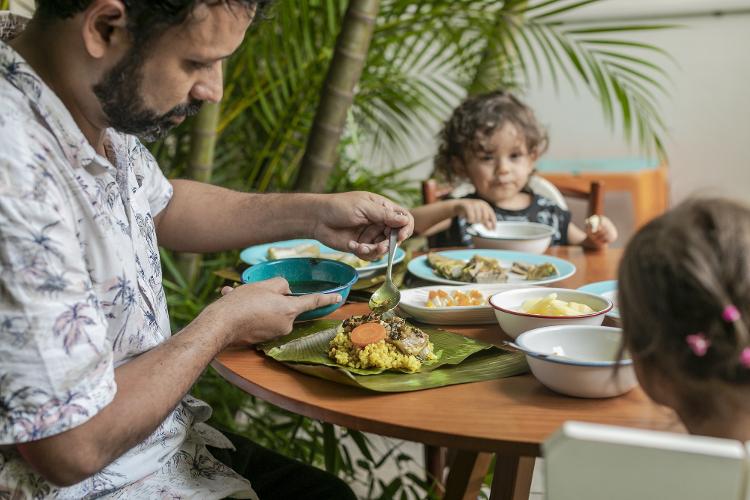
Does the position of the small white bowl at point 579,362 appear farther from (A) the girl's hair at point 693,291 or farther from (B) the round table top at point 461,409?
(A) the girl's hair at point 693,291

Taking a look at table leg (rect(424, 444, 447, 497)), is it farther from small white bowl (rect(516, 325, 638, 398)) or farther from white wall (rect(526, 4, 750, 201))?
white wall (rect(526, 4, 750, 201))

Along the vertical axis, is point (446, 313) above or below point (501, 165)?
below

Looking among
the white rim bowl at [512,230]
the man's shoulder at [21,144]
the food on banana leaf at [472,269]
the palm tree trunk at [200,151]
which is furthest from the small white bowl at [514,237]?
the man's shoulder at [21,144]

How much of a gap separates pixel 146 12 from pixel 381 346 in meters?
0.56

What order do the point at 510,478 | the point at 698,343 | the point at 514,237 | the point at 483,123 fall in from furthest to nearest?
the point at 483,123 < the point at 514,237 < the point at 510,478 < the point at 698,343

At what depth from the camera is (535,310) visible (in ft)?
4.22

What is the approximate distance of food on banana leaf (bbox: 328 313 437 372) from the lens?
1151mm

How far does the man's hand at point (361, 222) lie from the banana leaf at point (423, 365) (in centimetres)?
26

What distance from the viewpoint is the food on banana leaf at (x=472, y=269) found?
160 centimetres

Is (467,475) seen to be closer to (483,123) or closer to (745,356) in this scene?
(745,356)

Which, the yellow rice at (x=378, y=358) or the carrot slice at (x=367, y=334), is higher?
the carrot slice at (x=367, y=334)

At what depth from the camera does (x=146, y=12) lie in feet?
3.32

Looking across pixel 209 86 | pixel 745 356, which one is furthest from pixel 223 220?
pixel 745 356

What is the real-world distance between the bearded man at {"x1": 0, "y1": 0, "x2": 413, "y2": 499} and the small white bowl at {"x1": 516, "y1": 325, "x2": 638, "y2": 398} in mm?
382
